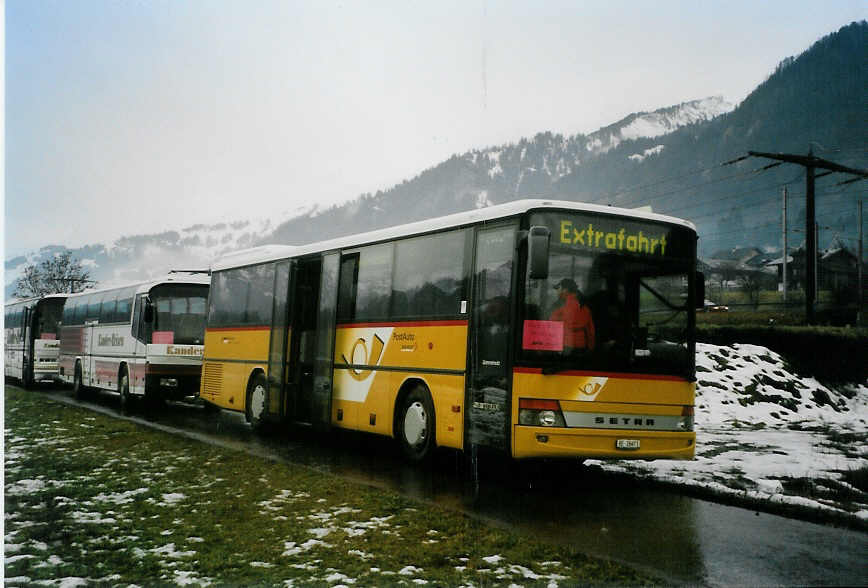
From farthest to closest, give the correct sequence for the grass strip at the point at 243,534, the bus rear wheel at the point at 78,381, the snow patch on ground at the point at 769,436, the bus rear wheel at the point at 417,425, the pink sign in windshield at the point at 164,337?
the bus rear wheel at the point at 78,381, the pink sign in windshield at the point at 164,337, the bus rear wheel at the point at 417,425, the snow patch on ground at the point at 769,436, the grass strip at the point at 243,534

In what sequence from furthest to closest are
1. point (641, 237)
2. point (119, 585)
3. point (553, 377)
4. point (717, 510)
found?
point (641, 237), point (553, 377), point (717, 510), point (119, 585)

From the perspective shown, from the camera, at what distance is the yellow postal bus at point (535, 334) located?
8.74 m

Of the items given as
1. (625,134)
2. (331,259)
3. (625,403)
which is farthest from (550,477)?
(625,134)

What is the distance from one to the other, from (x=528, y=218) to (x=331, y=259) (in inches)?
195

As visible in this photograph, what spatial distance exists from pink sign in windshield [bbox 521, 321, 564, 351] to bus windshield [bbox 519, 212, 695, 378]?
0.01 meters

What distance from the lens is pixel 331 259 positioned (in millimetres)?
13211

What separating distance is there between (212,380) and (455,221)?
8.96 meters

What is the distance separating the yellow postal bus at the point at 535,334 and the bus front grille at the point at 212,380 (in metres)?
5.82

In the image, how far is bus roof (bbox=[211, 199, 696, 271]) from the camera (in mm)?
9094

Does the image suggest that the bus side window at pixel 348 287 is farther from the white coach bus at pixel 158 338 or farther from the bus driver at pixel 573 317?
the white coach bus at pixel 158 338

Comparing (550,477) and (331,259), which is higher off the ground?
(331,259)

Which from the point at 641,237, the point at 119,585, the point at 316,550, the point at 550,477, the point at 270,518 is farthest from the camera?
the point at 550,477

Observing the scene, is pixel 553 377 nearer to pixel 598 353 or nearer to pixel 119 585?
pixel 598 353

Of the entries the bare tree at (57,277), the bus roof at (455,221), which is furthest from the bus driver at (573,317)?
the bare tree at (57,277)
